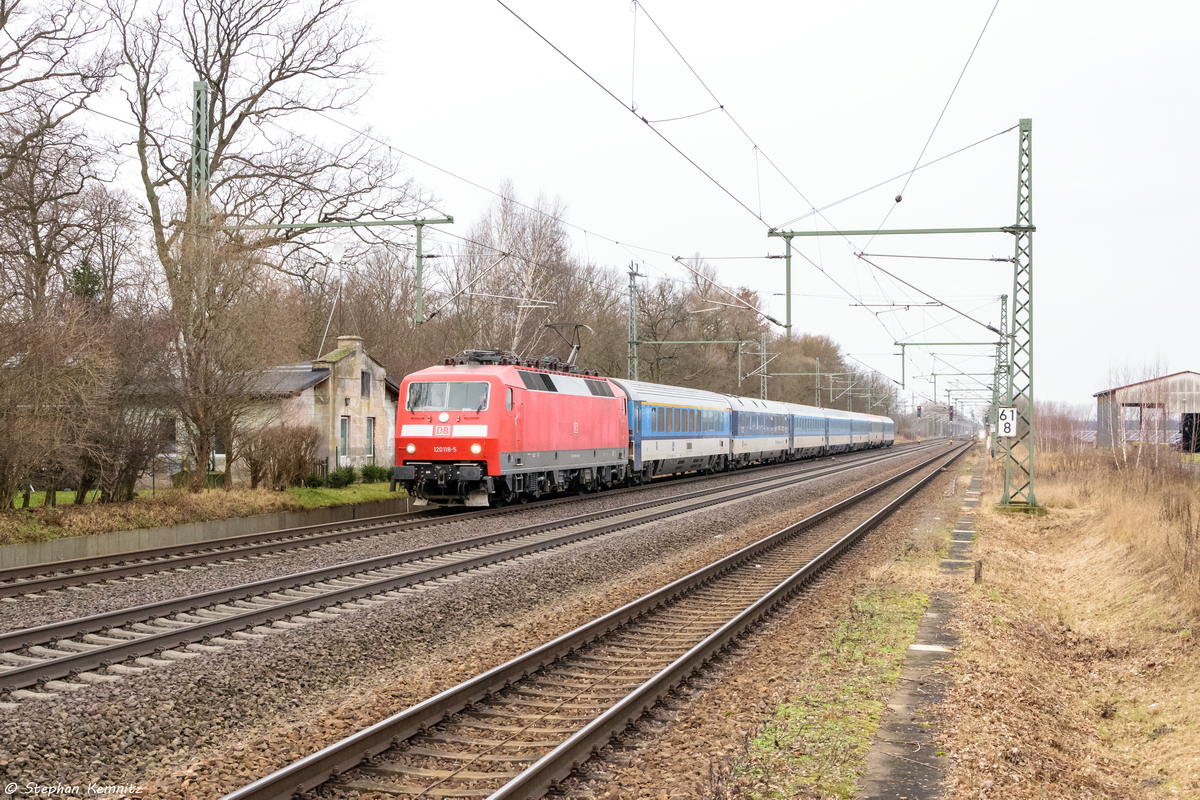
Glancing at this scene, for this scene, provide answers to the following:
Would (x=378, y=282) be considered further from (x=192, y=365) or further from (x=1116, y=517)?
(x=1116, y=517)

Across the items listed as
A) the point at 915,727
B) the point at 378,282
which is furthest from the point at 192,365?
the point at 378,282

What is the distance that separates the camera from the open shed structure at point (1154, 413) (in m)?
34.8

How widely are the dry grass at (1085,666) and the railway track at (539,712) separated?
2305 millimetres

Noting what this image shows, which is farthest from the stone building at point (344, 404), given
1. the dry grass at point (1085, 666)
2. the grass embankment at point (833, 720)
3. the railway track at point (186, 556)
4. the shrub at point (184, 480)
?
the grass embankment at point (833, 720)

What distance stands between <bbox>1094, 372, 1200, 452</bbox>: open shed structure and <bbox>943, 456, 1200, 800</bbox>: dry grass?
15800mm

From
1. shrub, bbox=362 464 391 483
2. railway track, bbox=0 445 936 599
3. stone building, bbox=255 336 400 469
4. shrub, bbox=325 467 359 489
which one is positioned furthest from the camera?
shrub, bbox=362 464 391 483

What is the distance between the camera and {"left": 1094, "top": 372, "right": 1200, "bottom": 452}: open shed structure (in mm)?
34750

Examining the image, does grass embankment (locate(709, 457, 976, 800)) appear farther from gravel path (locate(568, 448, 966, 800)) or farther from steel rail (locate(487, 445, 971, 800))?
steel rail (locate(487, 445, 971, 800))

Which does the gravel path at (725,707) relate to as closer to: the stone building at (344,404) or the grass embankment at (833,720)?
the grass embankment at (833,720)

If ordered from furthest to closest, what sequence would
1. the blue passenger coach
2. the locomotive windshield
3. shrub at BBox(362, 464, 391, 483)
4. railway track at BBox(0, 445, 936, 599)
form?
the blue passenger coach
shrub at BBox(362, 464, 391, 483)
the locomotive windshield
railway track at BBox(0, 445, 936, 599)

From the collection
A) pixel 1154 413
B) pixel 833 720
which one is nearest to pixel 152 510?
pixel 833 720

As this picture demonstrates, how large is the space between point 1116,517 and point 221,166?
81.1 feet

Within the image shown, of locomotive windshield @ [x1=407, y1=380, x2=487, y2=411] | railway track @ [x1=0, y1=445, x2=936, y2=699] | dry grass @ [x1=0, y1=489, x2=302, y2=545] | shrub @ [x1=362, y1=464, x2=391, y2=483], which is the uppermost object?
locomotive windshield @ [x1=407, y1=380, x2=487, y2=411]

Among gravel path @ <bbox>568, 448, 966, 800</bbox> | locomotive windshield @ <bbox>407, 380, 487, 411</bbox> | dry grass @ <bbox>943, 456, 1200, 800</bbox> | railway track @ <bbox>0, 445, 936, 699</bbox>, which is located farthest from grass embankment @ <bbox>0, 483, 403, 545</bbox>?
dry grass @ <bbox>943, 456, 1200, 800</bbox>
